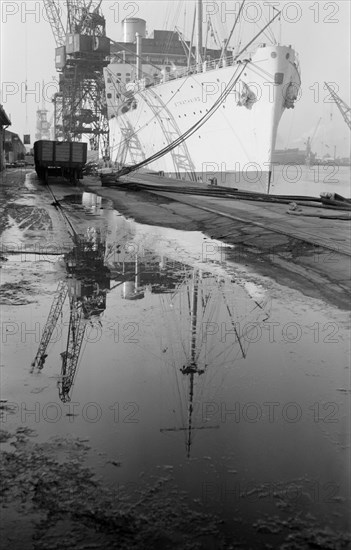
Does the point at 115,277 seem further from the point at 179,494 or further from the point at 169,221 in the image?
the point at 169,221

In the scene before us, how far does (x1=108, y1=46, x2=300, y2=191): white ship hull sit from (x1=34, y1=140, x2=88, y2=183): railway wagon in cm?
993

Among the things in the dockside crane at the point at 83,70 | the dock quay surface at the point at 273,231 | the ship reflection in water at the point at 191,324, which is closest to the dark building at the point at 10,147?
the dockside crane at the point at 83,70

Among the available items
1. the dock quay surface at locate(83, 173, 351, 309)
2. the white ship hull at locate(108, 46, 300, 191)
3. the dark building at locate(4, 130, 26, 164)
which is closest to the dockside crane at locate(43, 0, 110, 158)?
the dark building at locate(4, 130, 26, 164)

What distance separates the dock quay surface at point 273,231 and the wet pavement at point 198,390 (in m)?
0.84

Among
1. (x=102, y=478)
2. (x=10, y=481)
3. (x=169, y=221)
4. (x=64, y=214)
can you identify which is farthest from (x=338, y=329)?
(x=64, y=214)

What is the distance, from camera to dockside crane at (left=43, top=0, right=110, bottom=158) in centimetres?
6531

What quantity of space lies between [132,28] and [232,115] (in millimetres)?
53240

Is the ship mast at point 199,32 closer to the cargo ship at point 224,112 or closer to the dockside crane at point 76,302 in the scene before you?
the cargo ship at point 224,112

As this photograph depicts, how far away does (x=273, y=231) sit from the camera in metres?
12.3

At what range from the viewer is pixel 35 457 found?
298 centimetres

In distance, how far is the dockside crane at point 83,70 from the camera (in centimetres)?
6531

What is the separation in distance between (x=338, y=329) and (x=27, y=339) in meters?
3.09

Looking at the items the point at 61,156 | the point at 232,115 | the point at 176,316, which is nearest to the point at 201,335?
the point at 176,316

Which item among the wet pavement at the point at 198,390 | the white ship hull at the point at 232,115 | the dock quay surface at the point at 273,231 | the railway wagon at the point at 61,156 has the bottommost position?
the wet pavement at the point at 198,390
